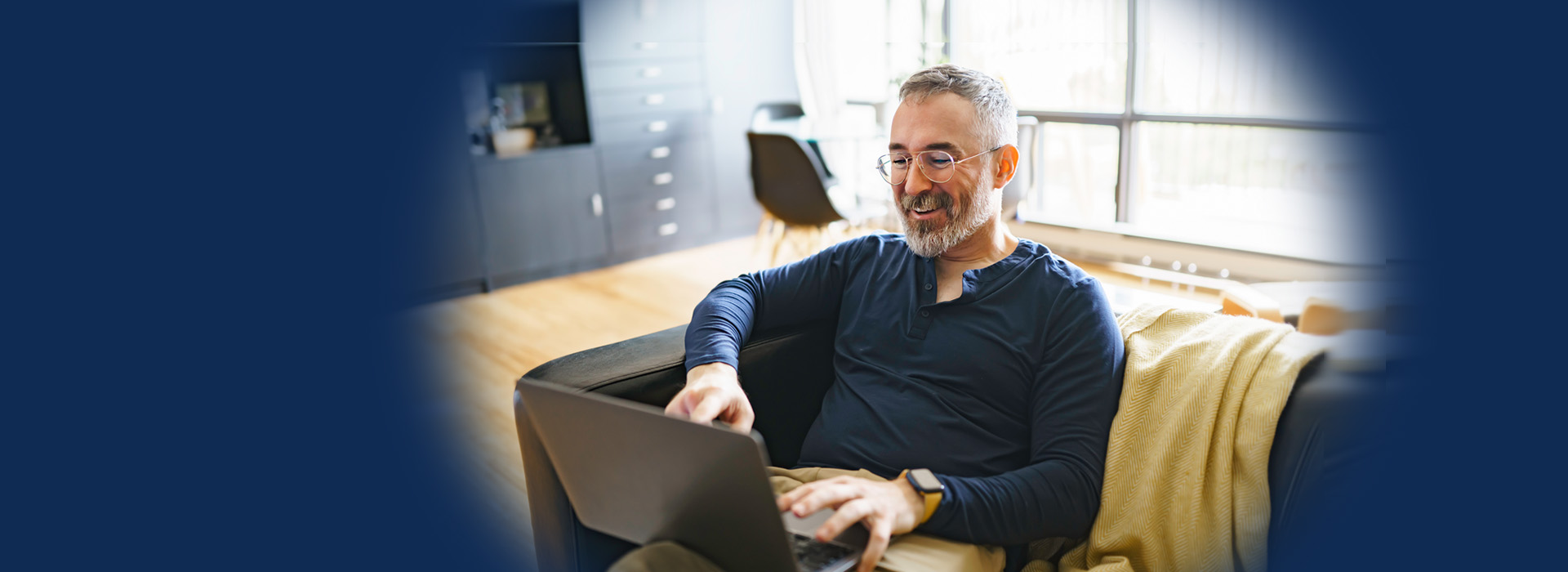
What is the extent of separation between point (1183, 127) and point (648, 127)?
2.58 metres

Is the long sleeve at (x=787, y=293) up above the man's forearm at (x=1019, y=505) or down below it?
above

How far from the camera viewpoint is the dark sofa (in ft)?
3.47

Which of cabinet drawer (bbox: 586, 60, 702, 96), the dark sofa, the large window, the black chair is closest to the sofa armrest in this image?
the dark sofa

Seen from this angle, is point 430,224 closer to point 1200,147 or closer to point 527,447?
point 527,447

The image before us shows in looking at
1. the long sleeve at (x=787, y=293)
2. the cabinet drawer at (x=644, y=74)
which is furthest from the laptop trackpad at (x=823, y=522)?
the cabinet drawer at (x=644, y=74)

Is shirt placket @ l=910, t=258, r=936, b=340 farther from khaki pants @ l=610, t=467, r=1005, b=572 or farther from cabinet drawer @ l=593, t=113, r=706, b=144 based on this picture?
cabinet drawer @ l=593, t=113, r=706, b=144

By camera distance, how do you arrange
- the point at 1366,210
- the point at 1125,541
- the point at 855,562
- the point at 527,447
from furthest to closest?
1. the point at 1366,210
2. the point at 527,447
3. the point at 1125,541
4. the point at 855,562

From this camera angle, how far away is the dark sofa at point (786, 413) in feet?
3.47

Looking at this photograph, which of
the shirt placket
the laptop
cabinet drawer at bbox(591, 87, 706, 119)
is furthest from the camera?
cabinet drawer at bbox(591, 87, 706, 119)

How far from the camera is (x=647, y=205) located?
4836mm

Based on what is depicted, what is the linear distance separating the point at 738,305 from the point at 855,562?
0.55 meters

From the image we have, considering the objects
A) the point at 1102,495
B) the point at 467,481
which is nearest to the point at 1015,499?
the point at 1102,495

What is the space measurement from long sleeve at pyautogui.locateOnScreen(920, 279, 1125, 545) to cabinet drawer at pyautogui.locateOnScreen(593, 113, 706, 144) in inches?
143

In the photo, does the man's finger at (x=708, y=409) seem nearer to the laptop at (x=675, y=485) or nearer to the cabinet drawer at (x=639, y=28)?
the laptop at (x=675, y=485)
